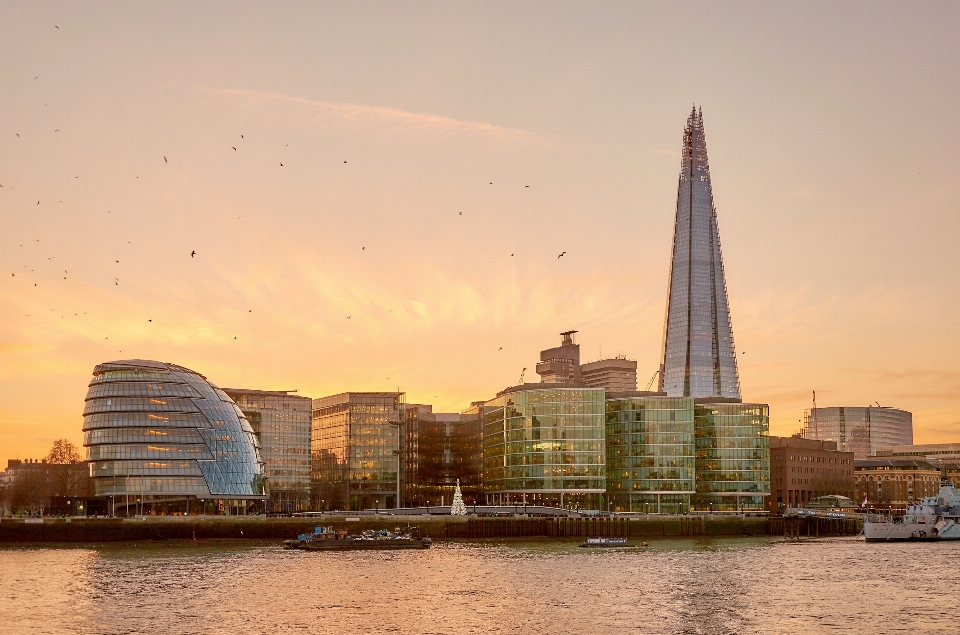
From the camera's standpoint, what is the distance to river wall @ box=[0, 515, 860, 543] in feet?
478

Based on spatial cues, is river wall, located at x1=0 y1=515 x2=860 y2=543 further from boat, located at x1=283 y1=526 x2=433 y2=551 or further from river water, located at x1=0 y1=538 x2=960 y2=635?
river water, located at x1=0 y1=538 x2=960 y2=635

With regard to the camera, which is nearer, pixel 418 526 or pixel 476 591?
pixel 476 591

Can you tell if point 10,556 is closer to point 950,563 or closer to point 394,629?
point 394,629

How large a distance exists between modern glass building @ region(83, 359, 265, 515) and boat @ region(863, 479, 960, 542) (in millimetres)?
95977

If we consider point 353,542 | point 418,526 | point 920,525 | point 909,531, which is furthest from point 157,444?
point 920,525

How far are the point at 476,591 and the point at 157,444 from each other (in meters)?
104

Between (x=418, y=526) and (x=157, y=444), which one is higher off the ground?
(x=157, y=444)

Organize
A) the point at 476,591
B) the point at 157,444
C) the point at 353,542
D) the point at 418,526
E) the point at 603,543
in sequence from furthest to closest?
the point at 157,444 → the point at 418,526 → the point at 603,543 → the point at 353,542 → the point at 476,591

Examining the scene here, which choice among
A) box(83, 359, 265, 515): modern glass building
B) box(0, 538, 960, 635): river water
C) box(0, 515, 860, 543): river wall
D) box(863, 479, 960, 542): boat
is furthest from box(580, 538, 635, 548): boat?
box(83, 359, 265, 515): modern glass building

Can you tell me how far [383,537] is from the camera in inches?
5492

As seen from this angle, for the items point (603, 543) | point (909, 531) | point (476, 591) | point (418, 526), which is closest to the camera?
point (476, 591)

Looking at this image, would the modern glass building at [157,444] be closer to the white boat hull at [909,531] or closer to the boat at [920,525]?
the white boat hull at [909,531]

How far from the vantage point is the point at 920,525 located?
15888 centimetres

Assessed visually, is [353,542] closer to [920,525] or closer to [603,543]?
[603,543]
